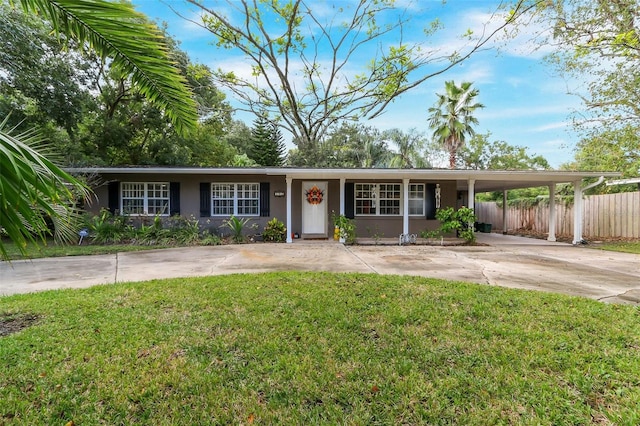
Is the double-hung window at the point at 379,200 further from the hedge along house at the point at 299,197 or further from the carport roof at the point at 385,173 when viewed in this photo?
the carport roof at the point at 385,173

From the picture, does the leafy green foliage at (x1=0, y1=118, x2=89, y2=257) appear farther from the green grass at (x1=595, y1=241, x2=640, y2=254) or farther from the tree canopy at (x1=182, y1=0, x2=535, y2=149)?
the green grass at (x1=595, y1=241, x2=640, y2=254)

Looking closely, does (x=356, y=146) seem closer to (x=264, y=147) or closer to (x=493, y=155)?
(x=264, y=147)

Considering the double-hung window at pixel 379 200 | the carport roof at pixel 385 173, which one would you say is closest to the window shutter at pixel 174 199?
the carport roof at pixel 385 173

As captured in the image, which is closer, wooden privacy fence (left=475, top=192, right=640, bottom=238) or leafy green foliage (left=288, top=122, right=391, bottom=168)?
wooden privacy fence (left=475, top=192, right=640, bottom=238)

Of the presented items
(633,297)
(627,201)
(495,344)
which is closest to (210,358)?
(495,344)

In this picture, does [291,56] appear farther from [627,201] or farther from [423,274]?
[627,201]

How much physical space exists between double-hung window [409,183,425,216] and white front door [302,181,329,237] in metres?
2.99

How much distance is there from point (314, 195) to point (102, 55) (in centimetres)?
966

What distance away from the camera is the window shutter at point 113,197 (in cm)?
1081

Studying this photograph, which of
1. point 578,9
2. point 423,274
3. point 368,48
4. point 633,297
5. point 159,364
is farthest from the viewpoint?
point 368,48

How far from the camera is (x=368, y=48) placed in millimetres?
13000

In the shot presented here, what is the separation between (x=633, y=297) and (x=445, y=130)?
1759 centimetres

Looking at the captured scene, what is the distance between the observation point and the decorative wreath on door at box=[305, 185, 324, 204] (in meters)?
11.5

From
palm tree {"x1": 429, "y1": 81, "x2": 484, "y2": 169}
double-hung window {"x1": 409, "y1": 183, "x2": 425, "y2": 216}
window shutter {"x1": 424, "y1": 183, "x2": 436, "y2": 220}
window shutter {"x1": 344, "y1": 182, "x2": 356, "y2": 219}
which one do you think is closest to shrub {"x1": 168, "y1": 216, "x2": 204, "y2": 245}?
window shutter {"x1": 344, "y1": 182, "x2": 356, "y2": 219}
